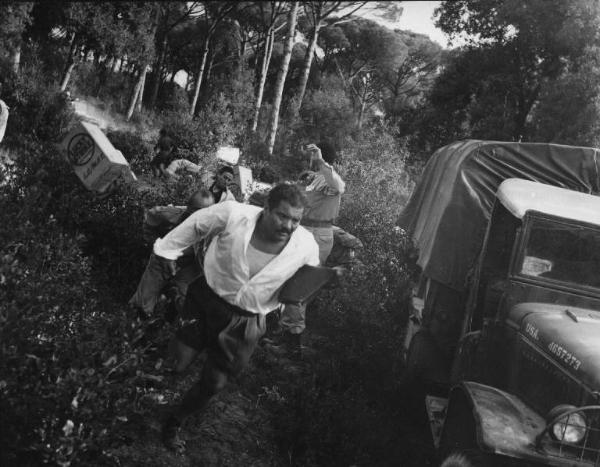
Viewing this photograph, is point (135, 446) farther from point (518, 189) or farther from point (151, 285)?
point (518, 189)

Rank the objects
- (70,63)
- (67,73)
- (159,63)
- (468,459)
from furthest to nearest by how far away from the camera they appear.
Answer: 1. (159,63)
2. (67,73)
3. (70,63)
4. (468,459)

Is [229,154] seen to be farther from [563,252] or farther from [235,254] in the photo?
[235,254]

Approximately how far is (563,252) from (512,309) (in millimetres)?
587

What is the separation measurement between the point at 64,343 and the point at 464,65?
66.8 ft

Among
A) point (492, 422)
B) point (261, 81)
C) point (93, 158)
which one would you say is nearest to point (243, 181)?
point (93, 158)

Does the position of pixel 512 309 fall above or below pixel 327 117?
below

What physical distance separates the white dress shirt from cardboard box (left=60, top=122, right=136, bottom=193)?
1.93 metres

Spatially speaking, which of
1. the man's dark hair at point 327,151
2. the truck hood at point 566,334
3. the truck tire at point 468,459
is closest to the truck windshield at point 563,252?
the truck hood at point 566,334

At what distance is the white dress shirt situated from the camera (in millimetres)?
3152

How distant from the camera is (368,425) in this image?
167 inches

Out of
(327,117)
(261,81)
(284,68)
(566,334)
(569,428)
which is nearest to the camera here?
(569,428)

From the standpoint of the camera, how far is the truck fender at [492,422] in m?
Result: 2.92

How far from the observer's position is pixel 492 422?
309cm

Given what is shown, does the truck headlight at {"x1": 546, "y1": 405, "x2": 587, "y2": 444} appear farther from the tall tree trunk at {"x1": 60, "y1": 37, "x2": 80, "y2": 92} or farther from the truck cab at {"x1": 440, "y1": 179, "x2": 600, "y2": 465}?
the tall tree trunk at {"x1": 60, "y1": 37, "x2": 80, "y2": 92}
